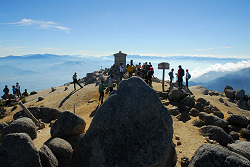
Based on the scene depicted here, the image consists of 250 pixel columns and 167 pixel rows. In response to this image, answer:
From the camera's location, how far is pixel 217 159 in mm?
5461

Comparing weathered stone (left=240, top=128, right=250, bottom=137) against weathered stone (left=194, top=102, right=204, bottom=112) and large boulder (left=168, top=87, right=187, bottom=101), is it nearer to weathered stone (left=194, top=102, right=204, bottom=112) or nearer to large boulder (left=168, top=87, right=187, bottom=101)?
weathered stone (left=194, top=102, right=204, bottom=112)

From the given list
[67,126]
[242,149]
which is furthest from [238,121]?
[67,126]

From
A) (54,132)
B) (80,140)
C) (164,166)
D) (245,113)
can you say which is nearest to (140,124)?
(164,166)

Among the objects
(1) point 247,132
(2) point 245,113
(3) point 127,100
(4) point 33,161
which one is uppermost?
(3) point 127,100

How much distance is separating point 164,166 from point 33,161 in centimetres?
554

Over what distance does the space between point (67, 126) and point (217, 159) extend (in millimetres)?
8073

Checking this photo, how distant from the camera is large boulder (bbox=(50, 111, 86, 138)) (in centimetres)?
890

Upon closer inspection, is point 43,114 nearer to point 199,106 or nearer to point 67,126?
point 67,126

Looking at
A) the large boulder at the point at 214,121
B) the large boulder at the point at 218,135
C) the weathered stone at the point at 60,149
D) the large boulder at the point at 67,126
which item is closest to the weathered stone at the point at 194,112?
the large boulder at the point at 214,121

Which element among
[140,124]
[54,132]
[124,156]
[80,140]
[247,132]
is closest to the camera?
[124,156]

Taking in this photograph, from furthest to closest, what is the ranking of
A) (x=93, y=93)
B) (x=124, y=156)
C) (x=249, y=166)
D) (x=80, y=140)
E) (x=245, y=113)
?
1. (x=93, y=93)
2. (x=245, y=113)
3. (x=80, y=140)
4. (x=124, y=156)
5. (x=249, y=166)

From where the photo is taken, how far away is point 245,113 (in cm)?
1891

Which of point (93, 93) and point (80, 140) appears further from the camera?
point (93, 93)

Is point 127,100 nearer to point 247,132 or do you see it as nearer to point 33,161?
point 33,161
